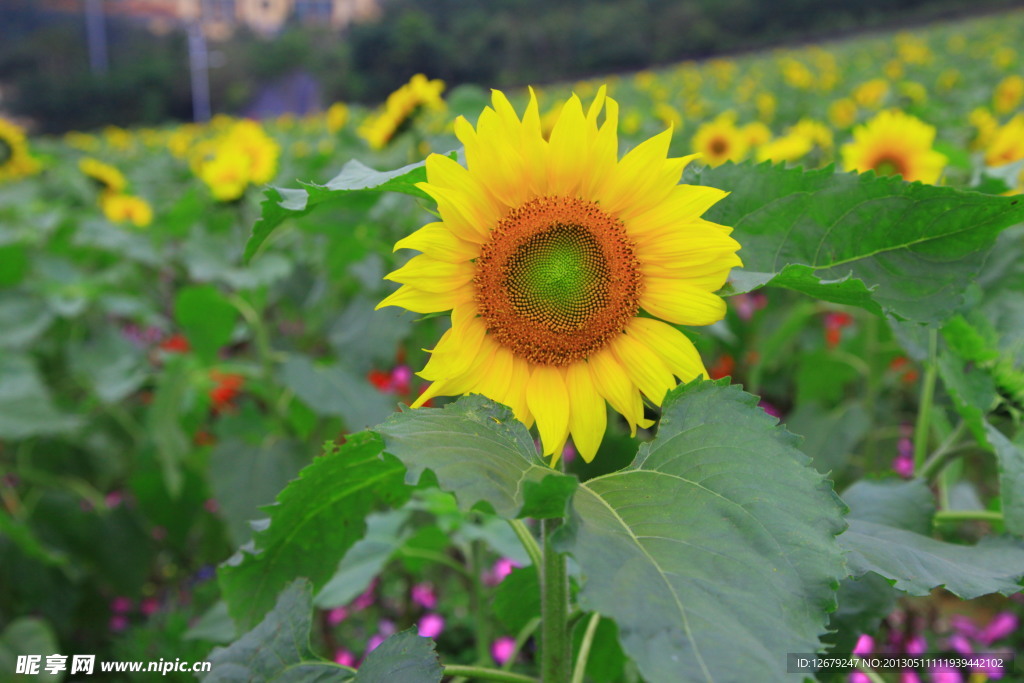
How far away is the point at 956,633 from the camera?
1867 millimetres

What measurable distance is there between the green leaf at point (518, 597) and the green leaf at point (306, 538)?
0.67ft

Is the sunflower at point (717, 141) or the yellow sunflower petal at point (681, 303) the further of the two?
the sunflower at point (717, 141)

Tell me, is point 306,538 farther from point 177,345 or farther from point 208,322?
point 177,345

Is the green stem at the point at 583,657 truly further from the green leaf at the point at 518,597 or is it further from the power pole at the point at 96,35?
the power pole at the point at 96,35

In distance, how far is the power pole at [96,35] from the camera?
2150cm

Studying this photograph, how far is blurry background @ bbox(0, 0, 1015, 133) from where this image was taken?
2377 cm

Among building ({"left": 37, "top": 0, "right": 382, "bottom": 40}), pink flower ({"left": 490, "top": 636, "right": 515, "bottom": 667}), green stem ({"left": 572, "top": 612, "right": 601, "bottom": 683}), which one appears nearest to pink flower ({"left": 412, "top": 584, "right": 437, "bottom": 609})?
pink flower ({"left": 490, "top": 636, "right": 515, "bottom": 667})

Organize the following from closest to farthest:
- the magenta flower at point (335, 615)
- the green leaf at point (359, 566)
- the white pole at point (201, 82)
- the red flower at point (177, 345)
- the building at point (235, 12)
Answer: the green leaf at point (359, 566), the magenta flower at point (335, 615), the red flower at point (177, 345), the white pole at point (201, 82), the building at point (235, 12)

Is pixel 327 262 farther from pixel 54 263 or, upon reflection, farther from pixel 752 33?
pixel 752 33

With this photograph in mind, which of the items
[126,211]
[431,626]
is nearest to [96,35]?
[126,211]

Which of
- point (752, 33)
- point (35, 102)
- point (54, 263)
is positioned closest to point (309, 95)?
point (35, 102)

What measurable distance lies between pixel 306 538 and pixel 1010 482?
32.0 inches

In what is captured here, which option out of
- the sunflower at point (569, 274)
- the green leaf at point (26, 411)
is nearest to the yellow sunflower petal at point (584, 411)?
the sunflower at point (569, 274)

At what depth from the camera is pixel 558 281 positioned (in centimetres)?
83
